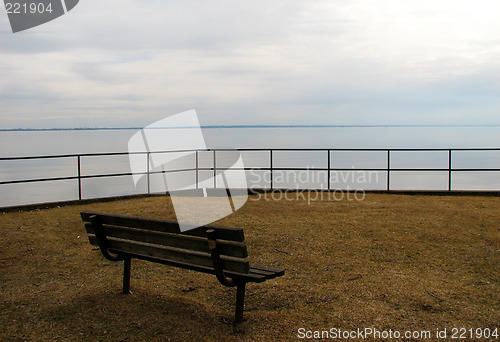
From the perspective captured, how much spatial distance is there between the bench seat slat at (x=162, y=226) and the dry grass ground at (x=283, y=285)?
29.3 inches

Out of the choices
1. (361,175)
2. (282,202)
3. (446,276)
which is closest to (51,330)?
(446,276)

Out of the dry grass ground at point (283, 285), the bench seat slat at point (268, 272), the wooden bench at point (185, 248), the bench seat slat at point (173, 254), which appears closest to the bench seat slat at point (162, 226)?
the wooden bench at point (185, 248)

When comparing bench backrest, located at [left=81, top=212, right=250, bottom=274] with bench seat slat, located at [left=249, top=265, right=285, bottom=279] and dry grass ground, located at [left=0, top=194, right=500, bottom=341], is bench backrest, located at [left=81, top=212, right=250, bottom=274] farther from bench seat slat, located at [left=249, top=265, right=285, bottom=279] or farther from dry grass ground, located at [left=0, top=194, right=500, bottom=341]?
dry grass ground, located at [left=0, top=194, right=500, bottom=341]

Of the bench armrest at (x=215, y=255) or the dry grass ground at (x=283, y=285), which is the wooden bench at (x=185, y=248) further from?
the dry grass ground at (x=283, y=285)

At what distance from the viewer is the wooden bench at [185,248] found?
12.6 ft

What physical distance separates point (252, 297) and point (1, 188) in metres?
28.1

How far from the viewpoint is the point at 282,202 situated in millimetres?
10664

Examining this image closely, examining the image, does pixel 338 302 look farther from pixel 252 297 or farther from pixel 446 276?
pixel 446 276

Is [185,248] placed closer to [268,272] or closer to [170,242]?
[170,242]

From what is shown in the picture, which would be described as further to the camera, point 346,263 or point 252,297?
point 346,263

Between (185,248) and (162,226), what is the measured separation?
27cm

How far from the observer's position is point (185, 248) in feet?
13.6

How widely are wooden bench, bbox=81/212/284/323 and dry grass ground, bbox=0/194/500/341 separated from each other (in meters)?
0.40

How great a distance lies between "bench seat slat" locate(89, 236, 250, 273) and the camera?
3.86m
